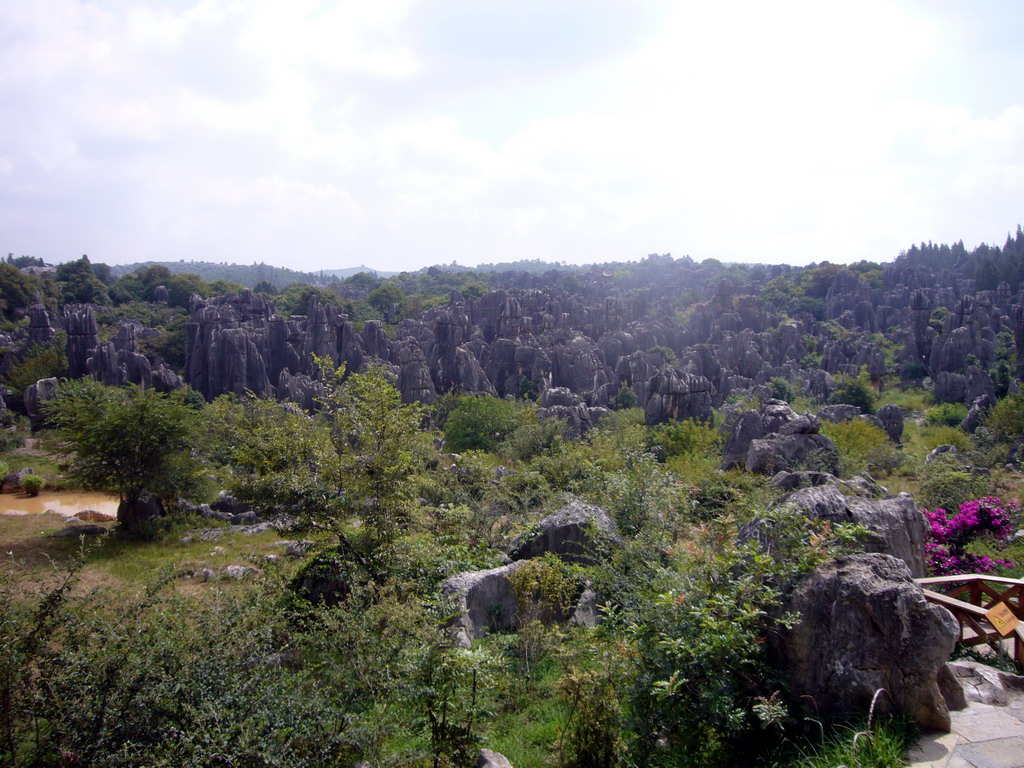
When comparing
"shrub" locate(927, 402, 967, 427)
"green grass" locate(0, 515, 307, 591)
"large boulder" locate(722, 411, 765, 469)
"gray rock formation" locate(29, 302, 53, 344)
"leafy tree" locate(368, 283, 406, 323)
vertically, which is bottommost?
"shrub" locate(927, 402, 967, 427)

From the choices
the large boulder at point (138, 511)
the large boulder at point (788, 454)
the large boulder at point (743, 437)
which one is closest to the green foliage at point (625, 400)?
the large boulder at point (743, 437)

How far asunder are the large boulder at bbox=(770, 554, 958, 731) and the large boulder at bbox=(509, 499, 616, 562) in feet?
15.6

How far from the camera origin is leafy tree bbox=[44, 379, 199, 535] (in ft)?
49.9

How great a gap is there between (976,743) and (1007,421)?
30408 mm

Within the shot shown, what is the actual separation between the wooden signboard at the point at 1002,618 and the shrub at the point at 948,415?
116ft

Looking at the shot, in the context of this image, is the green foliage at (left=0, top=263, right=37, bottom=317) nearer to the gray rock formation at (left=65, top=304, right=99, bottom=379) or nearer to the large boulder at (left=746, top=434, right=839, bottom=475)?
the gray rock formation at (left=65, top=304, right=99, bottom=379)

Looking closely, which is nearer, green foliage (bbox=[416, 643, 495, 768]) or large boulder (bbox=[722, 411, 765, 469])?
green foliage (bbox=[416, 643, 495, 768])

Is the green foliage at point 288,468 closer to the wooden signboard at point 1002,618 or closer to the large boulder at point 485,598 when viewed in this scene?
the large boulder at point 485,598

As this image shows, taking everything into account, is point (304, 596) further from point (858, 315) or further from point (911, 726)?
point (858, 315)

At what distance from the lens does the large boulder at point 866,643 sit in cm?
394

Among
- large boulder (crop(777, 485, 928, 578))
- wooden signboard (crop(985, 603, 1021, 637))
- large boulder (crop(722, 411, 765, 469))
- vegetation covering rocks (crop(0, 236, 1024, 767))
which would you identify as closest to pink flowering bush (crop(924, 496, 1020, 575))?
vegetation covering rocks (crop(0, 236, 1024, 767))

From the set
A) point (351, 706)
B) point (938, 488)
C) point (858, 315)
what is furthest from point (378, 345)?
point (858, 315)

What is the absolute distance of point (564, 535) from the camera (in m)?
9.40

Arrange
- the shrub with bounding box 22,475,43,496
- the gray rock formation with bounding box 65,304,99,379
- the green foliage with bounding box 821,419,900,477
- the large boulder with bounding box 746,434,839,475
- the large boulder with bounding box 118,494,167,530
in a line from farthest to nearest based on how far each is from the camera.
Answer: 1. the gray rock formation with bounding box 65,304,99,379
2. the green foliage with bounding box 821,419,900,477
3. the shrub with bounding box 22,475,43,496
4. the large boulder with bounding box 746,434,839,475
5. the large boulder with bounding box 118,494,167,530
